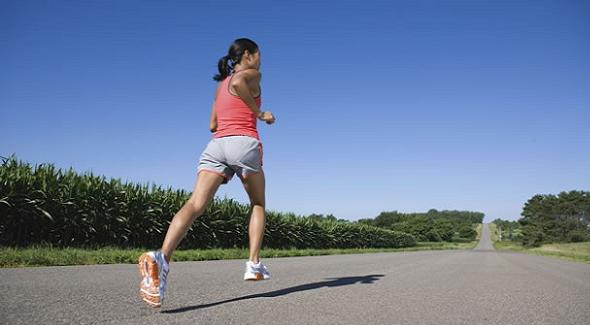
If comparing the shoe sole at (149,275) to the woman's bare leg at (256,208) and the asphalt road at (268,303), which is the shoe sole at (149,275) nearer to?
the asphalt road at (268,303)

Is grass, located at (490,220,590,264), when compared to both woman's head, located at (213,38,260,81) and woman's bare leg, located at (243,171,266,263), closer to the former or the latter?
woman's bare leg, located at (243,171,266,263)

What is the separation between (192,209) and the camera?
116 inches

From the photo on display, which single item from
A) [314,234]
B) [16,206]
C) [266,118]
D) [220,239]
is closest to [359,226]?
[314,234]

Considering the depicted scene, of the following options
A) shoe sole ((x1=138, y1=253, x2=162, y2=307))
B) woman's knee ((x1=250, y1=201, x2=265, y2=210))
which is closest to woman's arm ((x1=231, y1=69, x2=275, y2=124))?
woman's knee ((x1=250, y1=201, x2=265, y2=210))

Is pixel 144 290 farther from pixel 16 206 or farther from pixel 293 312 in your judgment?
pixel 16 206

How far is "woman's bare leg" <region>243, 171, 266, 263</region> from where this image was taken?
3365 mm

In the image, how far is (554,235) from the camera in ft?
279

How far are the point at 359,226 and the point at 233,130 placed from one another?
1337 inches

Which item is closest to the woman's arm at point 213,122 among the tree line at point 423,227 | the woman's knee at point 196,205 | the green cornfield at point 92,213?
the woman's knee at point 196,205

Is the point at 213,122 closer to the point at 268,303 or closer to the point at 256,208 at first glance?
the point at 256,208

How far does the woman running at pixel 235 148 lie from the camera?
9.75 ft

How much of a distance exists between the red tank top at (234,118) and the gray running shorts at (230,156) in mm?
62

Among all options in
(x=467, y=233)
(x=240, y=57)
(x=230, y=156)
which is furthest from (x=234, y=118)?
(x=467, y=233)

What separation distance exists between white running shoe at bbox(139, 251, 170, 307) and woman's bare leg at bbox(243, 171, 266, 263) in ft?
3.19
